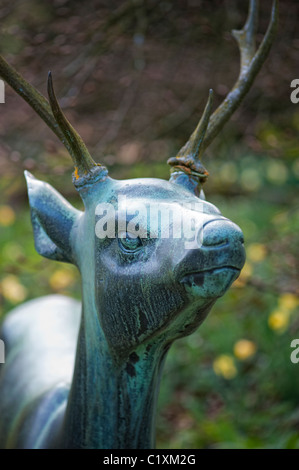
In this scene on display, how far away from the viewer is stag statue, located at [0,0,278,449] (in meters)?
0.94

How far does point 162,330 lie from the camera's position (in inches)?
40.4

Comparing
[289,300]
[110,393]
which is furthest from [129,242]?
[289,300]

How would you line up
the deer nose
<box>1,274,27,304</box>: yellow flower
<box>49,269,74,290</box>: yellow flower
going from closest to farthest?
the deer nose
<box>1,274,27,304</box>: yellow flower
<box>49,269,74,290</box>: yellow flower

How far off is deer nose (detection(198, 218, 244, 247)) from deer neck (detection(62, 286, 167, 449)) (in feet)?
0.88

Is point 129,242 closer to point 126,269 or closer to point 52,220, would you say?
point 126,269

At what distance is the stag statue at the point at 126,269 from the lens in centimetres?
94

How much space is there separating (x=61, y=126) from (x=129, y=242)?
0.25 meters

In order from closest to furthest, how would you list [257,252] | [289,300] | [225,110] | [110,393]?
1. [110,393]
2. [225,110]
3. [289,300]
4. [257,252]

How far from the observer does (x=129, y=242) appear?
102 centimetres

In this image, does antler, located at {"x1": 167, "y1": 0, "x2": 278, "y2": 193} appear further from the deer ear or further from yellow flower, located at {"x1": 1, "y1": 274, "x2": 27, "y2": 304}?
yellow flower, located at {"x1": 1, "y1": 274, "x2": 27, "y2": 304}

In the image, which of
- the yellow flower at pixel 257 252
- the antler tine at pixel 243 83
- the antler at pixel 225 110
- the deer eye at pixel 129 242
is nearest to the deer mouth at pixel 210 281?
the deer eye at pixel 129 242

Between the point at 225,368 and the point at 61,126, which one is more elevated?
the point at 225,368

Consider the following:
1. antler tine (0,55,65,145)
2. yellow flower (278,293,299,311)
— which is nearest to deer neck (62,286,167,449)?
antler tine (0,55,65,145)

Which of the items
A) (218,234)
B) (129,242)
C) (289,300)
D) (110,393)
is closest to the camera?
(218,234)
